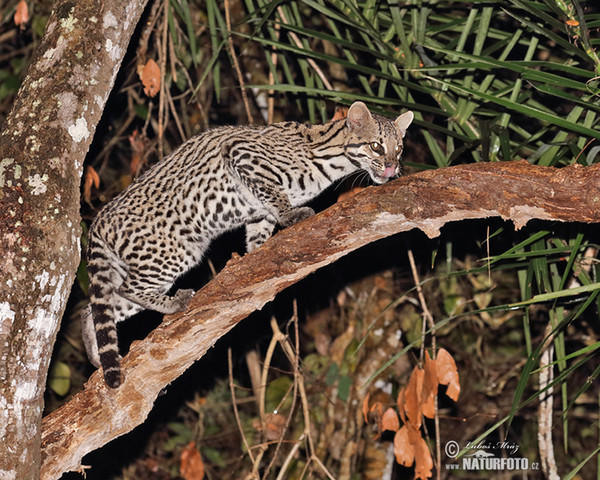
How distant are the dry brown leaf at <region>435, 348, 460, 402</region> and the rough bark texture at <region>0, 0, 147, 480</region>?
88.9 inches

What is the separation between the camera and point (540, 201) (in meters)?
3.30

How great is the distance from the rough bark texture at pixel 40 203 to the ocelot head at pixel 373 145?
179 cm

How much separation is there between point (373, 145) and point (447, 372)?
151 centimetres

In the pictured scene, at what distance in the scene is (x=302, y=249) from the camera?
3.56 m

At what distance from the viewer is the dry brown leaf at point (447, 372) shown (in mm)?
4344

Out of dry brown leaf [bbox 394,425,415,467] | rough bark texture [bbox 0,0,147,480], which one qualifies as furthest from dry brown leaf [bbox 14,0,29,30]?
dry brown leaf [bbox 394,425,415,467]

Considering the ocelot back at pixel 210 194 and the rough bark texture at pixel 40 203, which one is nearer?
the rough bark texture at pixel 40 203

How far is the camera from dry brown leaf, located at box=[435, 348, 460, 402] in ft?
14.3

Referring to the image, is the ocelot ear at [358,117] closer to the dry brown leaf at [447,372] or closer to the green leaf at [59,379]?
the dry brown leaf at [447,372]

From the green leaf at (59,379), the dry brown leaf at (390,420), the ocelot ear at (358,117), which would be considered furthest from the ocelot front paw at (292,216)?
the green leaf at (59,379)

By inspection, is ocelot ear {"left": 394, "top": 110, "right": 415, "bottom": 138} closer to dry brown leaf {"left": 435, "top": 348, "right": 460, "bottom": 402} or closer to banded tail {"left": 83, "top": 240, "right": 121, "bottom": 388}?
dry brown leaf {"left": 435, "top": 348, "right": 460, "bottom": 402}

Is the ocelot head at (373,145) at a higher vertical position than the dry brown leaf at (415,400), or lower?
higher

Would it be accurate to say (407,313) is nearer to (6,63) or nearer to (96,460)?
(96,460)

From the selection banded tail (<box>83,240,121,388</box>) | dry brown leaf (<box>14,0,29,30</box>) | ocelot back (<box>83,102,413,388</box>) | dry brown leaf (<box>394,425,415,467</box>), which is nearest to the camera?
banded tail (<box>83,240,121,388</box>)
